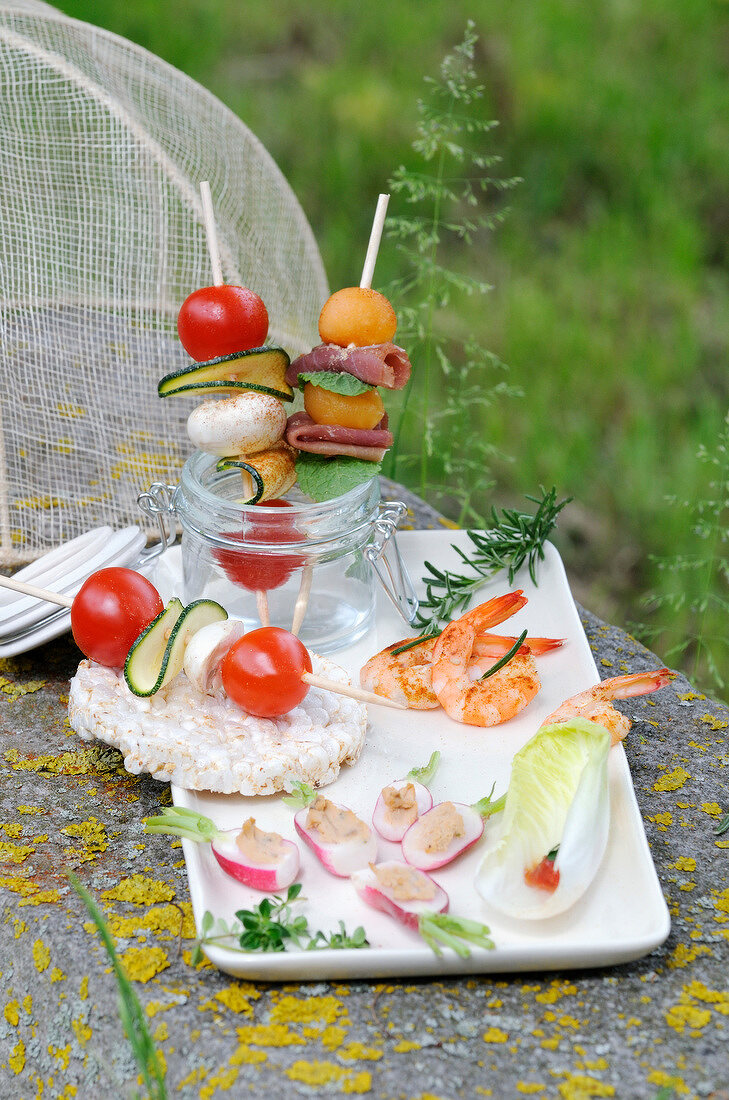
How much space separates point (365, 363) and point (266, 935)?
1058 millimetres

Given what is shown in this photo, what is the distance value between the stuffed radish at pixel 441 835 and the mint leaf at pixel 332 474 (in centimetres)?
69

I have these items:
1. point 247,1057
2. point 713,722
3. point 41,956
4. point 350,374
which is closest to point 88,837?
point 41,956

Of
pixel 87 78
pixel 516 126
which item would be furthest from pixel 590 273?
pixel 87 78

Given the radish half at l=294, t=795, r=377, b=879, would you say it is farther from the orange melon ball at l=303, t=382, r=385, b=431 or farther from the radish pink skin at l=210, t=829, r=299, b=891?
the orange melon ball at l=303, t=382, r=385, b=431

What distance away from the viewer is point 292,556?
7.23 ft

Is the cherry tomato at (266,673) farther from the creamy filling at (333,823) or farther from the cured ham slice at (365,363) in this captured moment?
the cured ham slice at (365,363)

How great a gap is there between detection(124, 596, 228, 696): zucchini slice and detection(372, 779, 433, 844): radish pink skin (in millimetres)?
423

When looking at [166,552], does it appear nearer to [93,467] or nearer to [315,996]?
[93,467]

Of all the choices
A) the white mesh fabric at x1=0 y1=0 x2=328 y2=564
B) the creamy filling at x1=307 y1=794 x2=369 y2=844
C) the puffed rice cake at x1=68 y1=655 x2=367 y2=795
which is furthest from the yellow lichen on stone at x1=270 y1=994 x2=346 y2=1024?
the white mesh fabric at x1=0 y1=0 x2=328 y2=564

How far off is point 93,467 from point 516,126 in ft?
11.1

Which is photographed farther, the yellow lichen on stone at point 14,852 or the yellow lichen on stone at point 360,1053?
the yellow lichen on stone at point 14,852

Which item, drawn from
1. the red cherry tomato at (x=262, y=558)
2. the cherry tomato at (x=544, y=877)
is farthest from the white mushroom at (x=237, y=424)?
the cherry tomato at (x=544, y=877)

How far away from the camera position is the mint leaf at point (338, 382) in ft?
6.82

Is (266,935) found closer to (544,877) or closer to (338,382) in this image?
(544,877)
